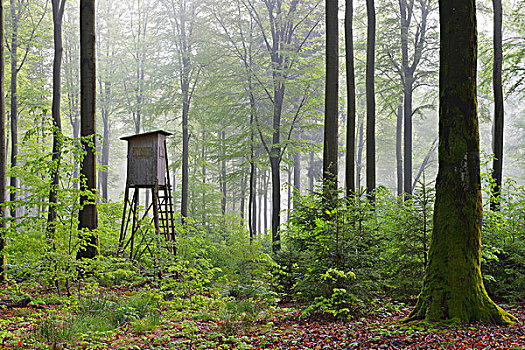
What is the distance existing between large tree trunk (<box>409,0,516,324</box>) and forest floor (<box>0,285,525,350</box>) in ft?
0.94

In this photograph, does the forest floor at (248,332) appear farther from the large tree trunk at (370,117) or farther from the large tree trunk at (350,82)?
the large tree trunk at (370,117)

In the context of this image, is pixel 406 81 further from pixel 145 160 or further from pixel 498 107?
pixel 145 160

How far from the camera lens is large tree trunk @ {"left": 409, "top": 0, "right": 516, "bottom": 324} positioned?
4699 millimetres

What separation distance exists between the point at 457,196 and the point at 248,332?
3.40 metres

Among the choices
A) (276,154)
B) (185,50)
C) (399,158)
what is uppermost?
(185,50)

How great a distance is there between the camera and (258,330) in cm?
557

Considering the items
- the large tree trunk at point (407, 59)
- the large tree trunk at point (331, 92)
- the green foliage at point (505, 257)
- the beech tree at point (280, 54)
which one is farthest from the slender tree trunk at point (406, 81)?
the green foliage at point (505, 257)

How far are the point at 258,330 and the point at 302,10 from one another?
13.3m

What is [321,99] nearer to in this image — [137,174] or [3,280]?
[137,174]

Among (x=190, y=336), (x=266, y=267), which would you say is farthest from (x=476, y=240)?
(x=266, y=267)

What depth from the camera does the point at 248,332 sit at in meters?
5.50

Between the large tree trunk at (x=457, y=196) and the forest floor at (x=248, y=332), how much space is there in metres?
0.29

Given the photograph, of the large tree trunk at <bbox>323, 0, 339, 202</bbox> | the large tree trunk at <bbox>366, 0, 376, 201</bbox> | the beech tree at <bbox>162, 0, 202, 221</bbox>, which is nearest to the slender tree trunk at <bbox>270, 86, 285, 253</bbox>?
the large tree trunk at <bbox>366, 0, 376, 201</bbox>

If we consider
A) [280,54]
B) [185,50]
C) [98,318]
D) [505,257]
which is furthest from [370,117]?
[185,50]
